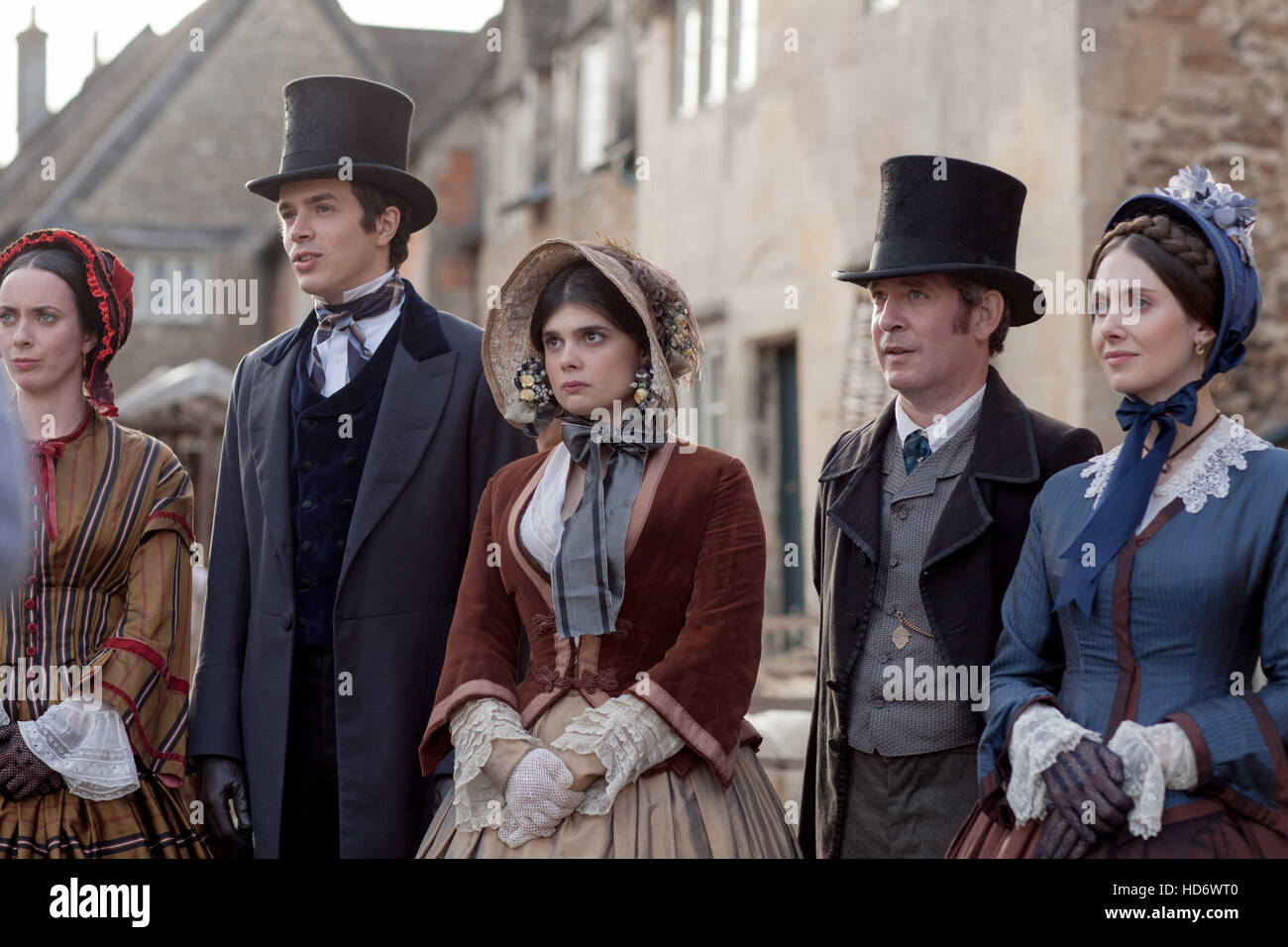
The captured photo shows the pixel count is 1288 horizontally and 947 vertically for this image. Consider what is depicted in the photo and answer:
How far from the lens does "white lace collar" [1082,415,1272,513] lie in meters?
2.99

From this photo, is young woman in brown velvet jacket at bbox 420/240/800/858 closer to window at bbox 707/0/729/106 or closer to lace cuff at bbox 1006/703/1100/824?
lace cuff at bbox 1006/703/1100/824

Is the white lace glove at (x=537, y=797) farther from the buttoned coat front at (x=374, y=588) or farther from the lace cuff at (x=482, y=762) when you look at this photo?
the buttoned coat front at (x=374, y=588)

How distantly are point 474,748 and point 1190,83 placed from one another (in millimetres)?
7309

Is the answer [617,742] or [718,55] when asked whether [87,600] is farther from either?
[718,55]

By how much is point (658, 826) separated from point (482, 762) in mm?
383

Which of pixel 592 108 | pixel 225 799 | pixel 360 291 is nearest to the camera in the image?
pixel 225 799

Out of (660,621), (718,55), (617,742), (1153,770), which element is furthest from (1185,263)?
(718,55)

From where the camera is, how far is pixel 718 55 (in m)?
13.6

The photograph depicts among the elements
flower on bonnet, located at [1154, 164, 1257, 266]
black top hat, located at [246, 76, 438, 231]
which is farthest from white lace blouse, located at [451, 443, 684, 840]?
flower on bonnet, located at [1154, 164, 1257, 266]

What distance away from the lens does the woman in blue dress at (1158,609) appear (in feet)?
9.34

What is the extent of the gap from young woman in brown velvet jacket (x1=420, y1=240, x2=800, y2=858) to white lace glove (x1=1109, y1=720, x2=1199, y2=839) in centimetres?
82

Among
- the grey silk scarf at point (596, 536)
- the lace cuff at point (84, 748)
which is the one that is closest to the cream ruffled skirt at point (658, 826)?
the grey silk scarf at point (596, 536)
